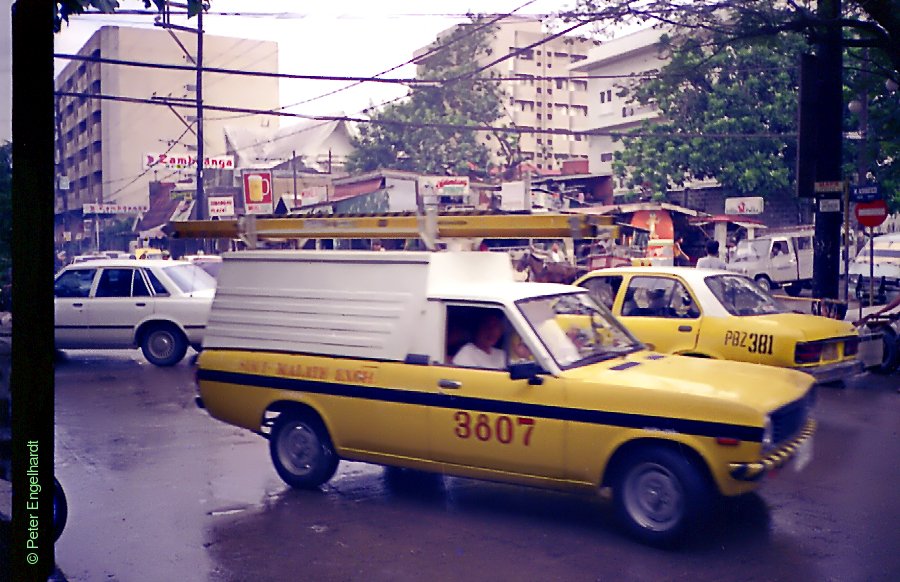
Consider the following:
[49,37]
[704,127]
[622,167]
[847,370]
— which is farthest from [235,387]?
[622,167]

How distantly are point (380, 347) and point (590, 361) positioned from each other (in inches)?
57.9

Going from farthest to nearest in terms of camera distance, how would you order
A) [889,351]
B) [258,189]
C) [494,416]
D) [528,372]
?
[258,189] → [889,351] → [494,416] → [528,372]

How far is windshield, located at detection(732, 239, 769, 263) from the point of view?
26250 mm

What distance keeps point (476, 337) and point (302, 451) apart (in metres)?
1.66

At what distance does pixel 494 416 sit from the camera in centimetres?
590

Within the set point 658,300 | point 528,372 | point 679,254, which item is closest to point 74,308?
point 658,300

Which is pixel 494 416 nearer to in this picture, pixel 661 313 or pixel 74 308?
pixel 661 313

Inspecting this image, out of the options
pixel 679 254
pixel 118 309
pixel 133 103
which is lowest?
pixel 118 309

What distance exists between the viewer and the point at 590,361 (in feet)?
19.9

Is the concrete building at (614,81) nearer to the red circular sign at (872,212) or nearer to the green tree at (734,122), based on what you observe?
the green tree at (734,122)

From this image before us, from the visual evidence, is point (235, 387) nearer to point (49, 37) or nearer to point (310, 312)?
point (310, 312)

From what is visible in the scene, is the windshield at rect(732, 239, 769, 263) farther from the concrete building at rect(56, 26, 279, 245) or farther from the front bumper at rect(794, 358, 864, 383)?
the front bumper at rect(794, 358, 864, 383)

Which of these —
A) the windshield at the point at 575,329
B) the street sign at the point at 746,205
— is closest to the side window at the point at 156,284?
the windshield at the point at 575,329

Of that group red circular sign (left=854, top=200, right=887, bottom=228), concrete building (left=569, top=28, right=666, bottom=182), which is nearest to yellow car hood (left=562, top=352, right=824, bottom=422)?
red circular sign (left=854, top=200, right=887, bottom=228)
